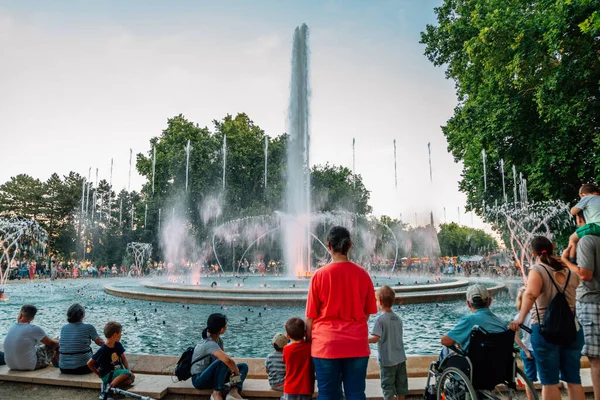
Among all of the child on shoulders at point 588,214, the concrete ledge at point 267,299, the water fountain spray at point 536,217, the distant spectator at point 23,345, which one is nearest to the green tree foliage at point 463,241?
the water fountain spray at point 536,217

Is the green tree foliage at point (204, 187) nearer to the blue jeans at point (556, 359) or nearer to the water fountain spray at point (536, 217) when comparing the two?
the water fountain spray at point (536, 217)

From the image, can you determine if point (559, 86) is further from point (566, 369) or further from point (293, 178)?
point (293, 178)

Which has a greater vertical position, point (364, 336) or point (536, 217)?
point (536, 217)

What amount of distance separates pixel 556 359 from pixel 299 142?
87.4ft

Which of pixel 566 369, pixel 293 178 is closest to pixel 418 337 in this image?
pixel 566 369

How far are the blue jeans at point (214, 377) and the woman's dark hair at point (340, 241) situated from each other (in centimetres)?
208

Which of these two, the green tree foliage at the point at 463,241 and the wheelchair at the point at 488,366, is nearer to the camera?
the wheelchair at the point at 488,366

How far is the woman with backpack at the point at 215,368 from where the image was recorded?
439 cm

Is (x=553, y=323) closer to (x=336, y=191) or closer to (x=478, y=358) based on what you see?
(x=478, y=358)

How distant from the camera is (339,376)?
3.20 m

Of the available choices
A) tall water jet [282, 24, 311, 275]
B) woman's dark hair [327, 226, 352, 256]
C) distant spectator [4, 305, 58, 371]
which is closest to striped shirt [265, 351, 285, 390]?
woman's dark hair [327, 226, 352, 256]

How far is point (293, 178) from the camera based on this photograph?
96.9 feet

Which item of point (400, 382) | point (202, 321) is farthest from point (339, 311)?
point (202, 321)

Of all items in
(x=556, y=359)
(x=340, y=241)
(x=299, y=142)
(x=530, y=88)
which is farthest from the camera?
(x=299, y=142)
